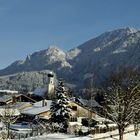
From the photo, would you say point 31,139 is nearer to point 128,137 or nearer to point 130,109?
point 130,109

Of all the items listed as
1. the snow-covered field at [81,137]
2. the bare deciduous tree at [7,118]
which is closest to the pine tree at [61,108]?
the bare deciduous tree at [7,118]

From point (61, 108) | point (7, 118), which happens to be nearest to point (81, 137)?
point (7, 118)

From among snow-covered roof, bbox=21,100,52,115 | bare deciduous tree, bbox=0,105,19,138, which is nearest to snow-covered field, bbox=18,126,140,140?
bare deciduous tree, bbox=0,105,19,138

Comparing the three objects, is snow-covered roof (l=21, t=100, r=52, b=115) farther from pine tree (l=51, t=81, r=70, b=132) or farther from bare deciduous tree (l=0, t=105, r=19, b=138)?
pine tree (l=51, t=81, r=70, b=132)

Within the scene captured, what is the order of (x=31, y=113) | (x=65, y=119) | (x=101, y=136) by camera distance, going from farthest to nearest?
1. (x=31, y=113)
2. (x=65, y=119)
3. (x=101, y=136)

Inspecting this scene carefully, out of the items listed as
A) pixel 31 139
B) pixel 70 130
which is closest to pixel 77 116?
pixel 70 130

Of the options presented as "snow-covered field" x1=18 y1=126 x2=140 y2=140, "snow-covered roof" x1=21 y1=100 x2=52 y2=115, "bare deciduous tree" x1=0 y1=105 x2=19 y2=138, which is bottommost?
"snow-covered field" x1=18 y1=126 x2=140 y2=140

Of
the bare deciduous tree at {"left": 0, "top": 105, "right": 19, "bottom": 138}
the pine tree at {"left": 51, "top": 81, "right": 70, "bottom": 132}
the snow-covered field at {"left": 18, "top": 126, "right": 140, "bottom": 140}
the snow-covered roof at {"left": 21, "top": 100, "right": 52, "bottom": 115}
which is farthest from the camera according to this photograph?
the snow-covered roof at {"left": 21, "top": 100, "right": 52, "bottom": 115}

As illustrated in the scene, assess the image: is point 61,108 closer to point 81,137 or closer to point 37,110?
point 81,137

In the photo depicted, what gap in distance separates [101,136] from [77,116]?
42.8 m

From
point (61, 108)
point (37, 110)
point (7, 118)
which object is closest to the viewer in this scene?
point (7, 118)

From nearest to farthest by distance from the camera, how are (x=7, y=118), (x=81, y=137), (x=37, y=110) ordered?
1. (x=81, y=137)
2. (x=7, y=118)
3. (x=37, y=110)

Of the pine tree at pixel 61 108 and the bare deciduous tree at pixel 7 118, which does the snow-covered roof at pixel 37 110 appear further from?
the pine tree at pixel 61 108

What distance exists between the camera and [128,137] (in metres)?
69.2
